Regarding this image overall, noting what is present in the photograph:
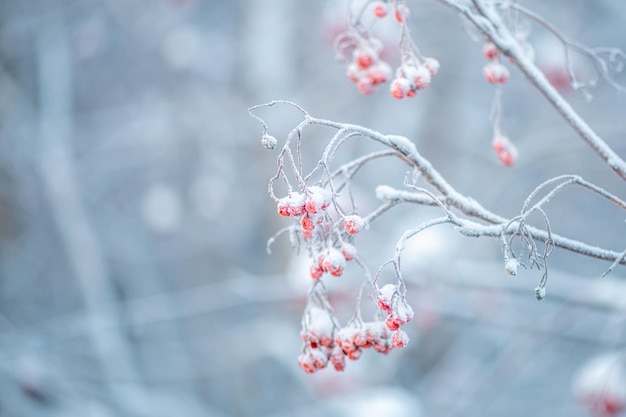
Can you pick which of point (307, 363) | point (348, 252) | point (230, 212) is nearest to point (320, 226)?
point (348, 252)

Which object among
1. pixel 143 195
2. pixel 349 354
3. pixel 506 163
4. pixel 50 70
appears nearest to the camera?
pixel 349 354

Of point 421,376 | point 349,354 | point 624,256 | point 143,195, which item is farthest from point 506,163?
point 143,195

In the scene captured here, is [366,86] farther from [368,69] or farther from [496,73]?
[496,73]

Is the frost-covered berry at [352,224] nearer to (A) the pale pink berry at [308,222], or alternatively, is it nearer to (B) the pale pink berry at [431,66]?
(A) the pale pink berry at [308,222]

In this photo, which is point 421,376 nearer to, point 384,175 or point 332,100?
point 384,175

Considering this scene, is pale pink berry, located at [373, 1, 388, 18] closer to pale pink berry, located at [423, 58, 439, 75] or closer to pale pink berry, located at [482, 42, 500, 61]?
pale pink berry, located at [423, 58, 439, 75]

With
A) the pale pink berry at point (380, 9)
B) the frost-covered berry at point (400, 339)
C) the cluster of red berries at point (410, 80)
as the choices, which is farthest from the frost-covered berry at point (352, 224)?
the pale pink berry at point (380, 9)
